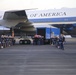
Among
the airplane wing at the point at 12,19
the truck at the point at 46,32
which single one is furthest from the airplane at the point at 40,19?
the truck at the point at 46,32

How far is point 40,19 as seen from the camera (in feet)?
125

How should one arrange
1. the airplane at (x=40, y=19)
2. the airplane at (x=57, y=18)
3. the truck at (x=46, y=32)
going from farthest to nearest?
the airplane at (x=57, y=18) → the airplane at (x=40, y=19) → the truck at (x=46, y=32)

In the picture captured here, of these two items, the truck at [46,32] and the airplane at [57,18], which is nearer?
the truck at [46,32]

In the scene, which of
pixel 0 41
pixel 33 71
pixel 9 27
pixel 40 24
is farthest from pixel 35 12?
pixel 33 71

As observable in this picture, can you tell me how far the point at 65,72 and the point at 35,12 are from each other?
28.8 metres

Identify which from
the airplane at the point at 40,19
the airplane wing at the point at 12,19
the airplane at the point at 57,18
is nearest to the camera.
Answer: the airplane wing at the point at 12,19

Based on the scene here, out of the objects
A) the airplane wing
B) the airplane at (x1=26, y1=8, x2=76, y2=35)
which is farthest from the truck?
the airplane wing

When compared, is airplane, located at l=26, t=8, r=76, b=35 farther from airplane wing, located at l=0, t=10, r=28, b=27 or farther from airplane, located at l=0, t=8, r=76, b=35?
airplane wing, located at l=0, t=10, r=28, b=27

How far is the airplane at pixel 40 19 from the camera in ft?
117

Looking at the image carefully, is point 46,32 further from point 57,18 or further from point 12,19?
point 12,19

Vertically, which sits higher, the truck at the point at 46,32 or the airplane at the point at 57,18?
the airplane at the point at 57,18

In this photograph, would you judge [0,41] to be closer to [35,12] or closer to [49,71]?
[35,12]

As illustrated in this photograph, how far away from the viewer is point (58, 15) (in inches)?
1465

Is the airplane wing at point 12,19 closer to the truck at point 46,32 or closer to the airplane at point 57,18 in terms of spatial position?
the airplane at point 57,18
